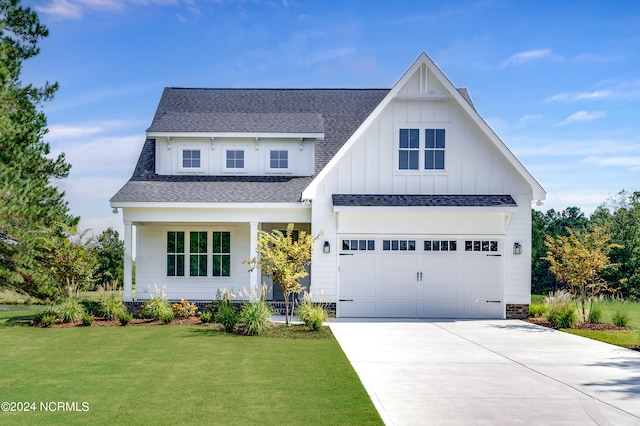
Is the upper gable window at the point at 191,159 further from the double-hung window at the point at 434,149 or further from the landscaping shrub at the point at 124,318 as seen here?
the double-hung window at the point at 434,149

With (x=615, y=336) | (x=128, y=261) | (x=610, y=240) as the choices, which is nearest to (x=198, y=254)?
(x=128, y=261)

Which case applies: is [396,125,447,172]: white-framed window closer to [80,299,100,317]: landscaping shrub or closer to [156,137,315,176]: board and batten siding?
Answer: [156,137,315,176]: board and batten siding

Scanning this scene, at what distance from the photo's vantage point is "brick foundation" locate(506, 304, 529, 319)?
20688 millimetres

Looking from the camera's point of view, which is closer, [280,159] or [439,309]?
[439,309]

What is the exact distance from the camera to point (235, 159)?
23.7 m

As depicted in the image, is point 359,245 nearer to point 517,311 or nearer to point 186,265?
point 517,311

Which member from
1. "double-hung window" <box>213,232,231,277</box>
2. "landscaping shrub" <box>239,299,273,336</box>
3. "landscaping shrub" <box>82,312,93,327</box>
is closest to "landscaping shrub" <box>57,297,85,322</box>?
"landscaping shrub" <box>82,312,93,327</box>

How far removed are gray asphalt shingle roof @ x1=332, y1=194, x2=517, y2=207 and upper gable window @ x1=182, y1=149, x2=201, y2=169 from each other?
6.02m

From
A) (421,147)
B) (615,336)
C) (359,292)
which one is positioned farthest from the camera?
(421,147)

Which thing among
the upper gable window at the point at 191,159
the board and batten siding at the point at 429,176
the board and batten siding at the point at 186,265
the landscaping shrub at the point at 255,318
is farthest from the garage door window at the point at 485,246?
the upper gable window at the point at 191,159

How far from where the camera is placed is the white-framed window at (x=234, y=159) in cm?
2362

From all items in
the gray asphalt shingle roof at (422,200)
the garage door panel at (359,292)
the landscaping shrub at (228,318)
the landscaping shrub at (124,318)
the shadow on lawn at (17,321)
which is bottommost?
the shadow on lawn at (17,321)

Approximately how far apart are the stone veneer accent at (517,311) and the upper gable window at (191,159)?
12070 mm

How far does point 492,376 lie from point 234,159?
14793 mm
